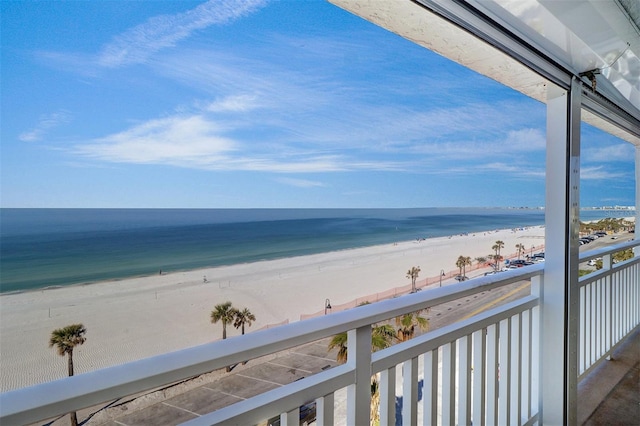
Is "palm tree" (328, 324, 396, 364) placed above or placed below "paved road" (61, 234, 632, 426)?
above

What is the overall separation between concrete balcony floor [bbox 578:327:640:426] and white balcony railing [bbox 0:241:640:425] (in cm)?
20

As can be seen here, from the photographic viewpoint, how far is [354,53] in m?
9.34

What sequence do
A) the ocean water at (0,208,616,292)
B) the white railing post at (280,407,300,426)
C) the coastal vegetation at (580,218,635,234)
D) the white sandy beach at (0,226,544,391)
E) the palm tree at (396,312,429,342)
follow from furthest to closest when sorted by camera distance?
the ocean water at (0,208,616,292)
the white sandy beach at (0,226,544,391)
the coastal vegetation at (580,218,635,234)
the palm tree at (396,312,429,342)
the white railing post at (280,407,300,426)

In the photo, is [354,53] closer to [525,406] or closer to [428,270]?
[428,270]

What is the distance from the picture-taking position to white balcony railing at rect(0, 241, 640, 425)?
0.58 metres

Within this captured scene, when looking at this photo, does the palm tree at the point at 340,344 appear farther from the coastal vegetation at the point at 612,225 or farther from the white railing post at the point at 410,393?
the coastal vegetation at the point at 612,225

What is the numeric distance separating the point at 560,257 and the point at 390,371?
4.21ft

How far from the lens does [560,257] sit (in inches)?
69.7

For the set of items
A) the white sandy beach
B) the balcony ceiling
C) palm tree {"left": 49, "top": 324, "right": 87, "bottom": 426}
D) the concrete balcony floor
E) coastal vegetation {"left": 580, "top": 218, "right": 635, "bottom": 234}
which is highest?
the balcony ceiling

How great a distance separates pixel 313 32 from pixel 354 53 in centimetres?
488

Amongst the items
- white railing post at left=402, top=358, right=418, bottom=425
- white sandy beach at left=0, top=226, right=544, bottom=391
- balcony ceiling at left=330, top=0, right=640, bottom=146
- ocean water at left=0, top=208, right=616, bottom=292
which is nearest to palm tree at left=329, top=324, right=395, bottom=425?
white railing post at left=402, top=358, right=418, bottom=425

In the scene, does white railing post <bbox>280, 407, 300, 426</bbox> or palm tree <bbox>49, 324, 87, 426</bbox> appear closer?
white railing post <bbox>280, 407, 300, 426</bbox>

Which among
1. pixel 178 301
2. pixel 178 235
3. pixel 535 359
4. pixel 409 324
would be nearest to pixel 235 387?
pixel 409 324

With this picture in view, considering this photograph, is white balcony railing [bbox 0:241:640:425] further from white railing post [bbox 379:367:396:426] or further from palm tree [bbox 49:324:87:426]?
palm tree [bbox 49:324:87:426]
